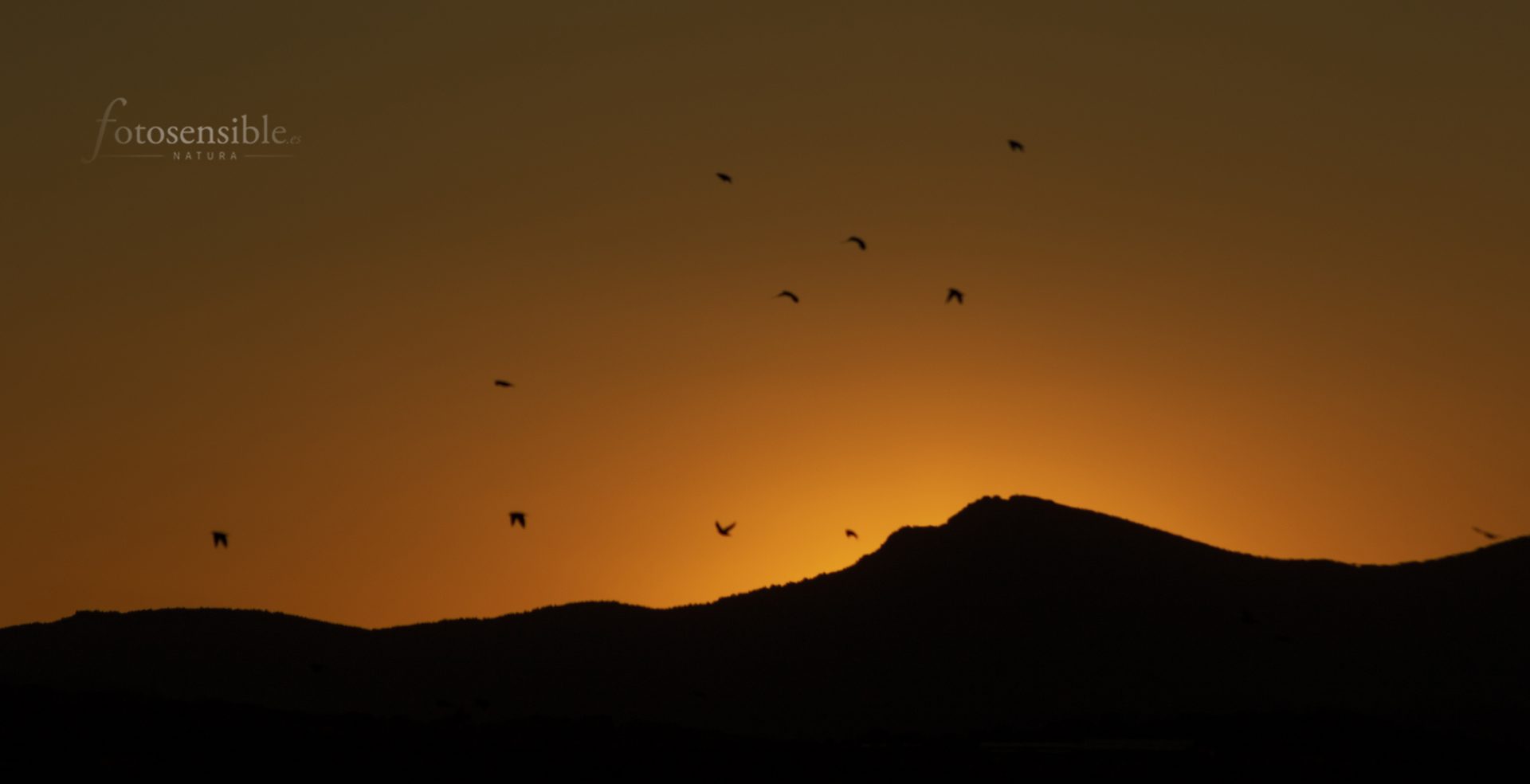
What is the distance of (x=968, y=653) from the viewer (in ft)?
144

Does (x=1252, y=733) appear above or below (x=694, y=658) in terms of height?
below

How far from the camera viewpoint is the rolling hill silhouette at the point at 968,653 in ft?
128

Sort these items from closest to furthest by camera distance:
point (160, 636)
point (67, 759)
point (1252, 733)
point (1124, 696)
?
point (67, 759) < point (1252, 733) < point (1124, 696) < point (160, 636)

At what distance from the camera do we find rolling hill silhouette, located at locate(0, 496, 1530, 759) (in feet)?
128

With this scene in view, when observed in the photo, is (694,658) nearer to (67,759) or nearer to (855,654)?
(855,654)

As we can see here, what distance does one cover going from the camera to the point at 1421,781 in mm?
28781

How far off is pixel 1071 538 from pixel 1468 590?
10728 millimetres

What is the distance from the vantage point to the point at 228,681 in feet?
144

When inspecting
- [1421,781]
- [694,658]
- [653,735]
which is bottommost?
[1421,781]

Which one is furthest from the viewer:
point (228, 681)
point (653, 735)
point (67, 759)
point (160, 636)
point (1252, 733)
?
point (160, 636)

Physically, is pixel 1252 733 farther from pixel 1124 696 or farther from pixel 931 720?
pixel 931 720

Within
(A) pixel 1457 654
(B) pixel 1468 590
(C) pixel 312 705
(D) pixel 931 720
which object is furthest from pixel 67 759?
(B) pixel 1468 590

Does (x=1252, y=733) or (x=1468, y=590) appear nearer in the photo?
(x=1252, y=733)

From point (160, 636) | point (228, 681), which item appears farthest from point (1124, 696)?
point (160, 636)
